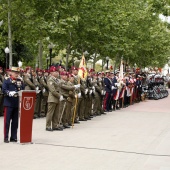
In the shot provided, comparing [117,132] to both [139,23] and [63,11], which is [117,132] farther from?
[139,23]

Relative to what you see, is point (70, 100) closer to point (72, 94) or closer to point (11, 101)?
point (72, 94)

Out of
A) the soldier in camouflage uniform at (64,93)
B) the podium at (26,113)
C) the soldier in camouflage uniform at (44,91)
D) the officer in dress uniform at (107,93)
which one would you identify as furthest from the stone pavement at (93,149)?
the officer in dress uniform at (107,93)

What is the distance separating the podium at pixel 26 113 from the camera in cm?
1095

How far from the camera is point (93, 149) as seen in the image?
1072 centimetres

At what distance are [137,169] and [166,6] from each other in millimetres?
20371

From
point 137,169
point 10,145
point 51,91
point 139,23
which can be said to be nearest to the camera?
point 137,169

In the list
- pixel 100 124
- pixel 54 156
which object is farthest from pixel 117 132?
pixel 54 156

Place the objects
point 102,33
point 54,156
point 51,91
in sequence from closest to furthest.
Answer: point 54,156
point 51,91
point 102,33

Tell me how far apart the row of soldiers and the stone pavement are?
594mm

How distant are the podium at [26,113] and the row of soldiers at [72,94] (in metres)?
0.92

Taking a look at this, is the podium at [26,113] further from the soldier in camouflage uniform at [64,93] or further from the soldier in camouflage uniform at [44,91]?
the soldier in camouflage uniform at [44,91]

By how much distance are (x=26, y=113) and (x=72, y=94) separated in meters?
3.93

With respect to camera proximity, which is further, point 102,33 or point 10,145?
point 102,33

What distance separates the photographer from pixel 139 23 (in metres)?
40.8
